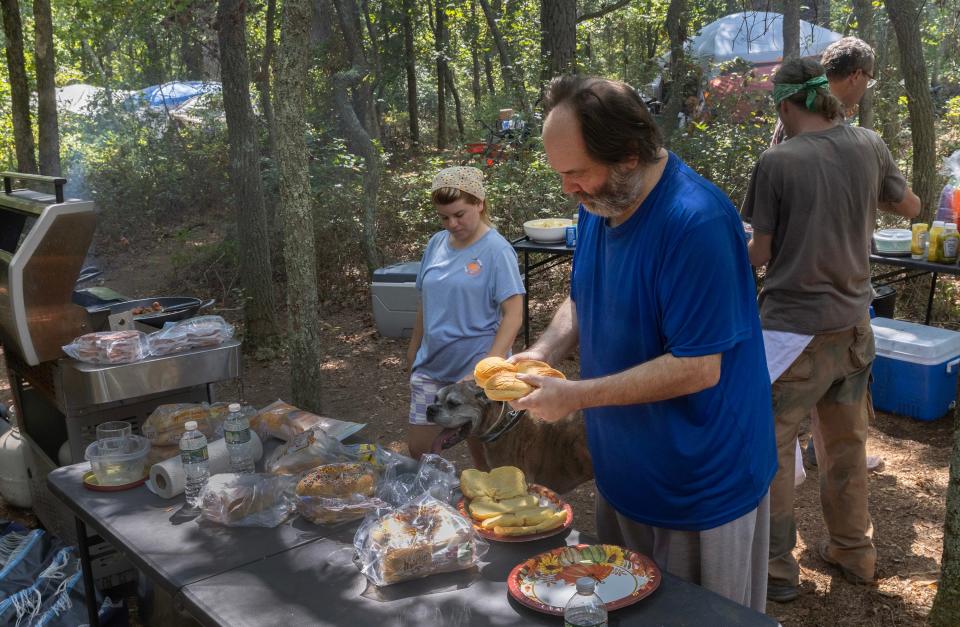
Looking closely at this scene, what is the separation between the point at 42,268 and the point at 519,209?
583 cm

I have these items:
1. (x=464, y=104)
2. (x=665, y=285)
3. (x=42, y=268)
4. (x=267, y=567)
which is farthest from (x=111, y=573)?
(x=464, y=104)

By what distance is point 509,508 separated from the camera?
7.59 ft

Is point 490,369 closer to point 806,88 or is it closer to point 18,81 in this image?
point 806,88

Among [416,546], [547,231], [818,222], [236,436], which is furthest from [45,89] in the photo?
A: [416,546]

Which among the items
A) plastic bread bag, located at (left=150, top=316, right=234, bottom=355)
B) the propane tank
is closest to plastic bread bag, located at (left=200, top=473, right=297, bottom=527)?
plastic bread bag, located at (left=150, top=316, right=234, bottom=355)

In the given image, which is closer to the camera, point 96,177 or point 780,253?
point 780,253

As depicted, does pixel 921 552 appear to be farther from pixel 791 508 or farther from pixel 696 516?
pixel 696 516

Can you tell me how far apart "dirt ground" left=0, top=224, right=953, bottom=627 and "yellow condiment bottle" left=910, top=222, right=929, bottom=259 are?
1.13m

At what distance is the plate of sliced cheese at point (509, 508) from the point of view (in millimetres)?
2230

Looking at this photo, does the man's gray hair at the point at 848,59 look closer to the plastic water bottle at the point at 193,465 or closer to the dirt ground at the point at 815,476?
the dirt ground at the point at 815,476

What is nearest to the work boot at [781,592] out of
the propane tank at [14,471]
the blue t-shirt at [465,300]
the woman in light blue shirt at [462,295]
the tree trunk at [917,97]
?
the woman in light blue shirt at [462,295]

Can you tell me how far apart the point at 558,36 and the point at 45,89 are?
19.5 feet

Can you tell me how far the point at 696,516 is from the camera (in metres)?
2.12

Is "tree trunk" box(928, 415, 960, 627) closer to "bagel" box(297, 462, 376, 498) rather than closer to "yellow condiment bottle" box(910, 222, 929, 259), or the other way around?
"bagel" box(297, 462, 376, 498)
